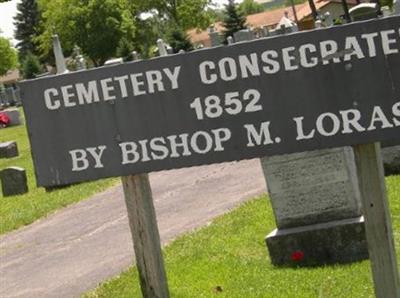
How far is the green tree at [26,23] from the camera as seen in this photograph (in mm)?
100500

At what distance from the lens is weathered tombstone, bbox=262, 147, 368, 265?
7.40 metres

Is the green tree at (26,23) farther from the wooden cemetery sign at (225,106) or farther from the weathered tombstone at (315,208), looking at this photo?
the wooden cemetery sign at (225,106)

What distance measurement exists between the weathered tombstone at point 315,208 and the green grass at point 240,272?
0.19m

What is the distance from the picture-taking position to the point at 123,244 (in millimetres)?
9945

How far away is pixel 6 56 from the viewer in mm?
75500

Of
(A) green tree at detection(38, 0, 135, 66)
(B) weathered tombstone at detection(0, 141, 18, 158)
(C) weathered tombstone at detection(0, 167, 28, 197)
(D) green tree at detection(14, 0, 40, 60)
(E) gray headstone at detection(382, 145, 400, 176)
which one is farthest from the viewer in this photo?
(D) green tree at detection(14, 0, 40, 60)

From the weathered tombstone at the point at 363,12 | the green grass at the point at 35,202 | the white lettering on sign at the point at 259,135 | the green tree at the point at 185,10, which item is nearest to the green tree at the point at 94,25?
the green tree at the point at 185,10

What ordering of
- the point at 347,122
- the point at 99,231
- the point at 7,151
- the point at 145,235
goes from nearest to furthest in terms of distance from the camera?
the point at 347,122 → the point at 145,235 → the point at 99,231 → the point at 7,151

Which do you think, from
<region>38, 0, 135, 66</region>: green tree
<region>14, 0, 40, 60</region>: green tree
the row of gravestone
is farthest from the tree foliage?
the row of gravestone

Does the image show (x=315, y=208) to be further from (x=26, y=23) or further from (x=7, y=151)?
(x=26, y=23)

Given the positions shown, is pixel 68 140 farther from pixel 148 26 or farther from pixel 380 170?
pixel 148 26

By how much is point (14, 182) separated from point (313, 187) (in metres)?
10.4

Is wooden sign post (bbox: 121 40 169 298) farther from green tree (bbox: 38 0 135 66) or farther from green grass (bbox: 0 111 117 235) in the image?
green tree (bbox: 38 0 135 66)

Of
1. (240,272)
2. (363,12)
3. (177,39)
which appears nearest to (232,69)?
(363,12)
